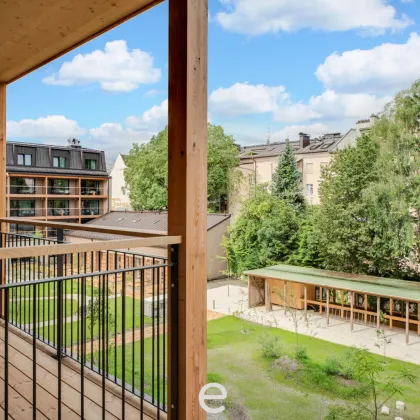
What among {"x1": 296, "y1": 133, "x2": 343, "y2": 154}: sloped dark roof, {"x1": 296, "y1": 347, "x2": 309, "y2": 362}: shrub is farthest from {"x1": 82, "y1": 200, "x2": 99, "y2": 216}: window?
{"x1": 296, "y1": 133, "x2": 343, "y2": 154}: sloped dark roof

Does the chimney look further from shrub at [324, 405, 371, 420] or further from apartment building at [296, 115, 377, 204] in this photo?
shrub at [324, 405, 371, 420]

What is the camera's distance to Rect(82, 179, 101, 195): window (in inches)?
230

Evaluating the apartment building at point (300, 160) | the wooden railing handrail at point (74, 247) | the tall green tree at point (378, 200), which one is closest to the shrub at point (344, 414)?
the tall green tree at point (378, 200)

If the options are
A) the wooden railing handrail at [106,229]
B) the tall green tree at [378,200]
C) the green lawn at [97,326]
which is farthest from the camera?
the tall green tree at [378,200]

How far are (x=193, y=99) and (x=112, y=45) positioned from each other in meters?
7.98

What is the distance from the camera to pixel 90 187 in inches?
234

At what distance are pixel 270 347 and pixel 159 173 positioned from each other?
347cm

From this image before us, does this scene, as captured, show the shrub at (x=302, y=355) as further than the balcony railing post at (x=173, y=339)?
Yes

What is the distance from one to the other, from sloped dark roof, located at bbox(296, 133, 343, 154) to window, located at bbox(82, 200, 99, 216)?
4.39 metres

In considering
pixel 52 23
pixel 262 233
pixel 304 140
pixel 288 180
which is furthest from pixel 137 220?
pixel 52 23

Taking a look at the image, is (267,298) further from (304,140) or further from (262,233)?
(304,140)

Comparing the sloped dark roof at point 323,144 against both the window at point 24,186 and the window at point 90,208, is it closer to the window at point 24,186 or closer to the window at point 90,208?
the window at point 90,208

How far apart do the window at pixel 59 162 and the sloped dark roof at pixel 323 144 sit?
468 cm

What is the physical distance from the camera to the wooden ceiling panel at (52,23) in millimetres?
1761
